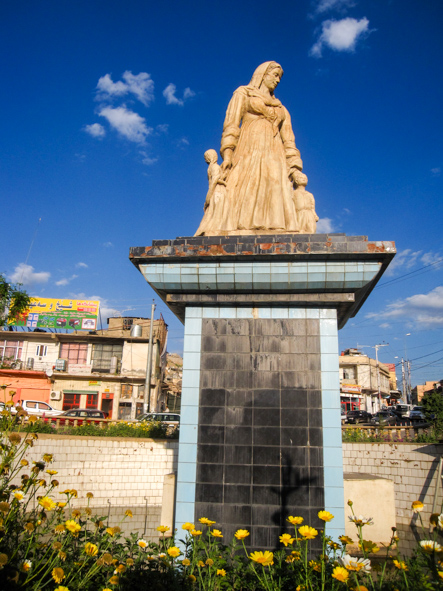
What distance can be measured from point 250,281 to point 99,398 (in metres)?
26.6

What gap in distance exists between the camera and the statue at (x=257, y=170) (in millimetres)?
6477

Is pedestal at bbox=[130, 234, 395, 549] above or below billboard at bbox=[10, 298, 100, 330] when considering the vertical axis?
below

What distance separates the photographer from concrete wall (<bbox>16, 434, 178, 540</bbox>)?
529 inches

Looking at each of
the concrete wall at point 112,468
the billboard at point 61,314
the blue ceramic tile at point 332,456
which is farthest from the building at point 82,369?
the blue ceramic tile at point 332,456

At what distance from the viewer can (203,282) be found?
540cm

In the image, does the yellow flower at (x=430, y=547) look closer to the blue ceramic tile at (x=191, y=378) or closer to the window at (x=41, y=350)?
the blue ceramic tile at (x=191, y=378)

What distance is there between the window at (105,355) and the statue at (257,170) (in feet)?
84.0

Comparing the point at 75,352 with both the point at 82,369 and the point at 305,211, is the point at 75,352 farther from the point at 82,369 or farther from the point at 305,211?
the point at 305,211

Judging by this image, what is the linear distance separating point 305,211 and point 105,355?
2688 cm

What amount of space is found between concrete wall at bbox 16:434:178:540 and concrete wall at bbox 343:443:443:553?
6.52m

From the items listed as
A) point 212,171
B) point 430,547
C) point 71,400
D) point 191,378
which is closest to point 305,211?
point 212,171

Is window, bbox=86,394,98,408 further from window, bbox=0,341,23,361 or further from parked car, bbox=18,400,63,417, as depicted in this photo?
parked car, bbox=18,400,63,417

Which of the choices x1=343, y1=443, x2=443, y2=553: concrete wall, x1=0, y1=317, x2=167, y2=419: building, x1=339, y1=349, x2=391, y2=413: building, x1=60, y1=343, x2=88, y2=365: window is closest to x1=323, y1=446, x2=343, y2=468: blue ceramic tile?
x1=343, y1=443, x2=443, y2=553: concrete wall

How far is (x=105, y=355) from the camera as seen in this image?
3097 cm
